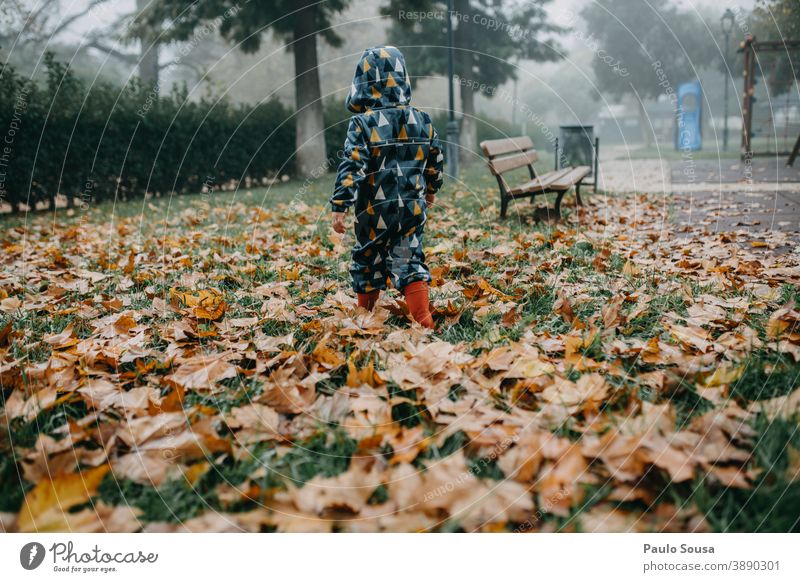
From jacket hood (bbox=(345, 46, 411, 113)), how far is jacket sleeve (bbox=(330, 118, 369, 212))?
0.49ft

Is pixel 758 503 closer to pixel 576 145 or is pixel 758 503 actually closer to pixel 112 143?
pixel 576 145

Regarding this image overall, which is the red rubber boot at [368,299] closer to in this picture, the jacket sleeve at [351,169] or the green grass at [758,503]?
the jacket sleeve at [351,169]

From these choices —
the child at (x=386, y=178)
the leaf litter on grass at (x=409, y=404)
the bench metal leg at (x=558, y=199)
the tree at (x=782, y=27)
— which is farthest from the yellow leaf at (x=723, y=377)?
the tree at (x=782, y=27)

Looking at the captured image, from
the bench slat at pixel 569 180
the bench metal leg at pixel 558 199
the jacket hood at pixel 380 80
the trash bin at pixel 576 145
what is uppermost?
the trash bin at pixel 576 145

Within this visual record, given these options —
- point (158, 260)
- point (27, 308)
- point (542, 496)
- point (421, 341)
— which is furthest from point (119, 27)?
point (542, 496)

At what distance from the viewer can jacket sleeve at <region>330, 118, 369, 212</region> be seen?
2.57 m

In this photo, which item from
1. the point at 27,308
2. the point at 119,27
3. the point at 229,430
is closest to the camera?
the point at 229,430

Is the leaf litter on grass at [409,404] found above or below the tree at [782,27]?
below

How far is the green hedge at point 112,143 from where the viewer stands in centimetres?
855

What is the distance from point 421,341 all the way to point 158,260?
2.90 meters

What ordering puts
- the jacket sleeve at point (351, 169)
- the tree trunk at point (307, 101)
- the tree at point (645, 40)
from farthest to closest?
the tree at point (645, 40) → the tree trunk at point (307, 101) → the jacket sleeve at point (351, 169)

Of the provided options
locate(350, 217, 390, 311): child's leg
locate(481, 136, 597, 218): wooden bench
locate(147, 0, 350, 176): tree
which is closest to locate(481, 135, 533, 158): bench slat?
locate(481, 136, 597, 218): wooden bench

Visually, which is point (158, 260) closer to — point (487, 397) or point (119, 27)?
point (487, 397)

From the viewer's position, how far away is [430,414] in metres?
1.75
